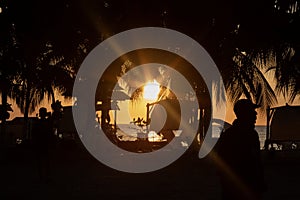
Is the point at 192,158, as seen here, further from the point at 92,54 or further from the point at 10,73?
the point at 10,73

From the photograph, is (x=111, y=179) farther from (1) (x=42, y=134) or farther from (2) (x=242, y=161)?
(2) (x=242, y=161)

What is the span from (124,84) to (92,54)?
4.51m

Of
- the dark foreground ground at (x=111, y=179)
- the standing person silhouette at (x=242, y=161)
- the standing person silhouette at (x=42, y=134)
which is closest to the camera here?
the standing person silhouette at (x=242, y=161)

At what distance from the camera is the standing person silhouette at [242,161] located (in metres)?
6.17

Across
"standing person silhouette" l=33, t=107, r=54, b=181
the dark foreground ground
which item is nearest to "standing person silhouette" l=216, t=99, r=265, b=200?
the dark foreground ground

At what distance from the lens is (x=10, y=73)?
70.6 feet

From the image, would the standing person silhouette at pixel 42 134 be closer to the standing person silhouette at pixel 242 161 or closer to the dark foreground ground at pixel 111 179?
the dark foreground ground at pixel 111 179

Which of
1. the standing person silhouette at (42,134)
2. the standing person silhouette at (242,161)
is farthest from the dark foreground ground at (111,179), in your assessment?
the standing person silhouette at (242,161)

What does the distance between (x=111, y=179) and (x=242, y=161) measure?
8534mm

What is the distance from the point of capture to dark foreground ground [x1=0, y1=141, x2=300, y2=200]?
38.7 ft

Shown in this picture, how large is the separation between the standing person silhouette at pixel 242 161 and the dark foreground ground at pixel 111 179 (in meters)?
5.10

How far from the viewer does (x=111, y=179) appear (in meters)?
14.6

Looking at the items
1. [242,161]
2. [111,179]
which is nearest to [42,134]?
[111,179]

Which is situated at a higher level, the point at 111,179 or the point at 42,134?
the point at 42,134
